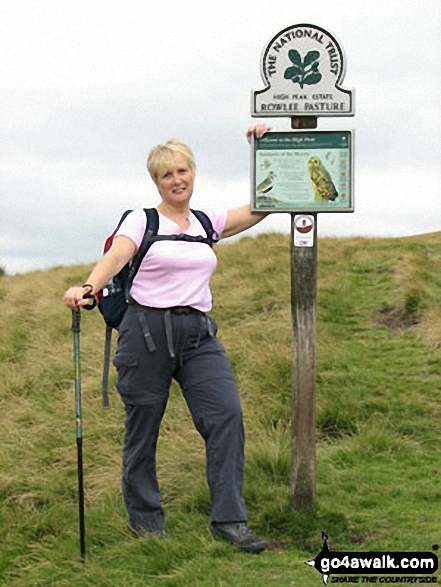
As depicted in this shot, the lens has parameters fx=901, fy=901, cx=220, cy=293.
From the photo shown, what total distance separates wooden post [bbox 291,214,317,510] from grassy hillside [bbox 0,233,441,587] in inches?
7.1

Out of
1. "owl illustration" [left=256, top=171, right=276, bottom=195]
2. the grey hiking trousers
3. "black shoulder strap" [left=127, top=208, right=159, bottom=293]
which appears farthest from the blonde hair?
the grey hiking trousers

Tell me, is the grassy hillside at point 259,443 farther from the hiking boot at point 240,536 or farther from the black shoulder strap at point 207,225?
the black shoulder strap at point 207,225

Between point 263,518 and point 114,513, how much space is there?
0.97 metres

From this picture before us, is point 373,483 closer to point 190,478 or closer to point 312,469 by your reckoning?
point 312,469

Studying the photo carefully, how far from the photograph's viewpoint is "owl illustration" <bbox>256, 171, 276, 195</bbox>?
5.62m

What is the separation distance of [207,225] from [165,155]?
0.51 metres

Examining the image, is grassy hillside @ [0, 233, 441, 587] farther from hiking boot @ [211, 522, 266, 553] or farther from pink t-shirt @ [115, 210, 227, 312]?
pink t-shirt @ [115, 210, 227, 312]

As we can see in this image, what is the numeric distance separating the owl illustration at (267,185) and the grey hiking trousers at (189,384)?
912mm

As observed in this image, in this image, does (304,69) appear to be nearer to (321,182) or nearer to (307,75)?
(307,75)

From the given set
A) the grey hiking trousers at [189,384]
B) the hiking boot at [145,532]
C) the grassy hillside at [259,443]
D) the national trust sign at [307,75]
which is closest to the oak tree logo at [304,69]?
the national trust sign at [307,75]

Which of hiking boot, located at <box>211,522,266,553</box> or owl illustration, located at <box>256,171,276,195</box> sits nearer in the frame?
hiking boot, located at <box>211,522,266,553</box>

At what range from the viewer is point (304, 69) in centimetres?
560

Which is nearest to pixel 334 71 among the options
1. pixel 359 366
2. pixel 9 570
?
pixel 9 570

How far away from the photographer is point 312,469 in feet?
19.1
